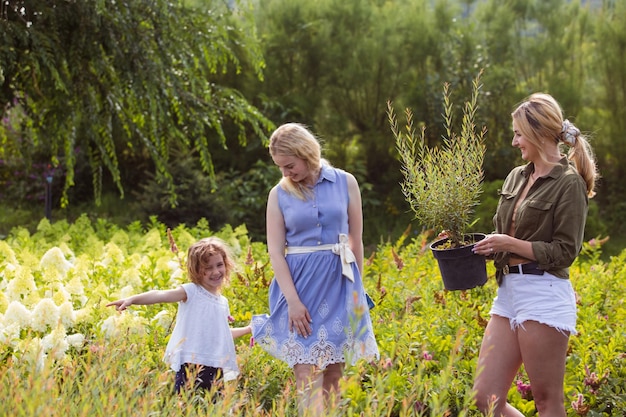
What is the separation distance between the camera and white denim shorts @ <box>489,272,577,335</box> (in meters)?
2.81

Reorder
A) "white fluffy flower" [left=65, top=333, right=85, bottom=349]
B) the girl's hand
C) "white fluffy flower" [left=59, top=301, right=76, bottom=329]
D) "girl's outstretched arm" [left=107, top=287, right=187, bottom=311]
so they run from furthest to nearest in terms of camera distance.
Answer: "white fluffy flower" [left=59, top=301, right=76, bottom=329], "white fluffy flower" [left=65, top=333, right=85, bottom=349], "girl's outstretched arm" [left=107, top=287, right=187, bottom=311], the girl's hand

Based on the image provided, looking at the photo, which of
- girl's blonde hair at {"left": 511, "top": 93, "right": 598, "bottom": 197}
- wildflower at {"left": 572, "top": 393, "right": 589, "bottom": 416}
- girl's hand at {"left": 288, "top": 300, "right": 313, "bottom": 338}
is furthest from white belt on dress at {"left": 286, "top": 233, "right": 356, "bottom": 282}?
wildflower at {"left": 572, "top": 393, "right": 589, "bottom": 416}

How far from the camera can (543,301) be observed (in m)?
2.82

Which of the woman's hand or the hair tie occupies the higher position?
the hair tie

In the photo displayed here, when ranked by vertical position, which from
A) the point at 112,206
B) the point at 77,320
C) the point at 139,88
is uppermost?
the point at 139,88

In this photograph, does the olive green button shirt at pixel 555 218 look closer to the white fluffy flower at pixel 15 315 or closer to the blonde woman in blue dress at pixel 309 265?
the blonde woman in blue dress at pixel 309 265

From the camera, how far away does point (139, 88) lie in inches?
243

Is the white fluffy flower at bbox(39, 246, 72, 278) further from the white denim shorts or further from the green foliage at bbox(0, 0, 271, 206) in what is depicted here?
the white denim shorts

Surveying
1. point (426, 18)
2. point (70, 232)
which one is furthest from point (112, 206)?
point (426, 18)

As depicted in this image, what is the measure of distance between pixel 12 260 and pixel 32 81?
1.67 m

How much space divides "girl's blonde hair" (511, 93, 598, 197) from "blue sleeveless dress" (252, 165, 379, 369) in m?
0.75

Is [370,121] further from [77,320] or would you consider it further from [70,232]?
[77,320]

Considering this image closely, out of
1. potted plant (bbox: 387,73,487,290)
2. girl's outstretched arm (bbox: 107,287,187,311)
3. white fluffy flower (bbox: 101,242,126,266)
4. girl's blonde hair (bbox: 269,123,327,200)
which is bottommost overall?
white fluffy flower (bbox: 101,242,126,266)

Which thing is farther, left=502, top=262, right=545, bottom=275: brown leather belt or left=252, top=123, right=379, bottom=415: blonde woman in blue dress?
left=252, top=123, right=379, bottom=415: blonde woman in blue dress
